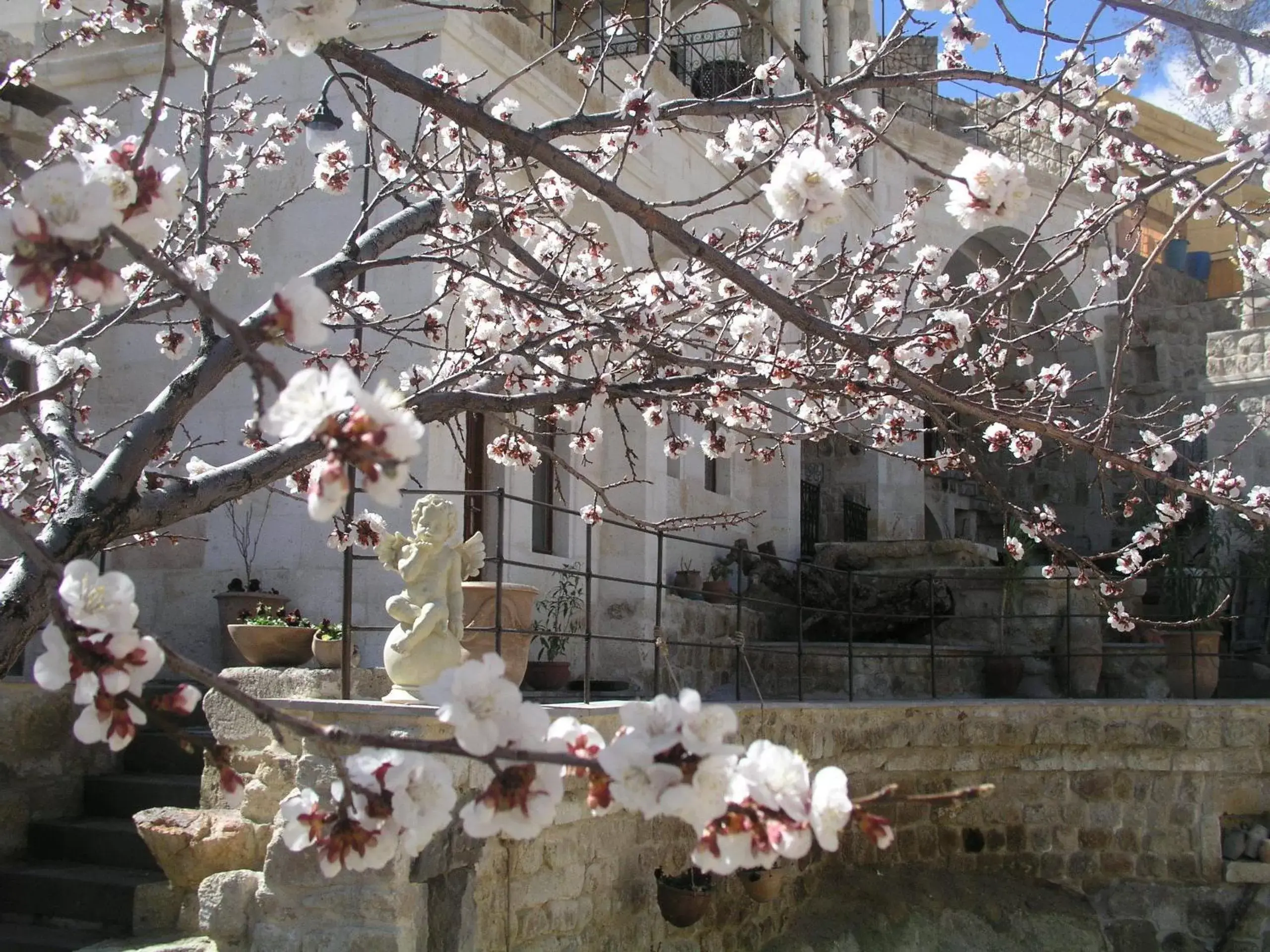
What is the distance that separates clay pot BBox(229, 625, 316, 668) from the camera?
244 inches

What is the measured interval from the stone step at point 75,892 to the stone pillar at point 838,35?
1136cm

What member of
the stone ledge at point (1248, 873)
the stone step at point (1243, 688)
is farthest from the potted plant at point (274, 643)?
the stone step at point (1243, 688)

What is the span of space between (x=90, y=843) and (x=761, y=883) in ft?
9.94

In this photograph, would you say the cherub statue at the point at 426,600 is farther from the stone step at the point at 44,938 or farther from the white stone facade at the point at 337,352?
the white stone facade at the point at 337,352

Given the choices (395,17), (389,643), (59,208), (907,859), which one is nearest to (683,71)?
(395,17)

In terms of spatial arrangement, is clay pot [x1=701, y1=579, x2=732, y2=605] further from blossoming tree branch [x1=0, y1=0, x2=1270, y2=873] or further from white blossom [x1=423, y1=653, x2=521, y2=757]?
white blossom [x1=423, y1=653, x2=521, y2=757]

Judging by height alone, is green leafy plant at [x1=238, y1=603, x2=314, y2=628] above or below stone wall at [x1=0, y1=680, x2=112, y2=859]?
above

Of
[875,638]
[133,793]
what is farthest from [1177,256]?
[133,793]

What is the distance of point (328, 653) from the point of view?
5957 mm

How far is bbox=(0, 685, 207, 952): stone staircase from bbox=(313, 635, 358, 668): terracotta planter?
0.81m

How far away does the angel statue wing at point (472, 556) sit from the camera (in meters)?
5.25

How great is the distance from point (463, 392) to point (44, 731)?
326 centimetres

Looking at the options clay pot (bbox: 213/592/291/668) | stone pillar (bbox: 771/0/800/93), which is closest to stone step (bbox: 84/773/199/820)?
clay pot (bbox: 213/592/291/668)

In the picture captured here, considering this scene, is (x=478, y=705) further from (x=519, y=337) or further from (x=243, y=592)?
(x=243, y=592)
